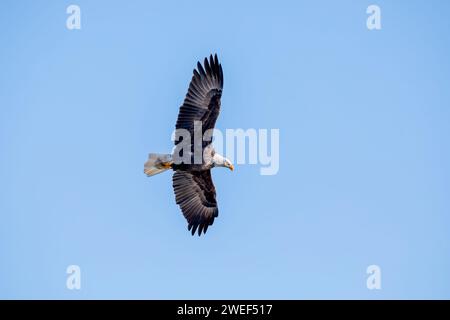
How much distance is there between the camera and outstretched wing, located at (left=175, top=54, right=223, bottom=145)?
48.6 ft

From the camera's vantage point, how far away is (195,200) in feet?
53.7

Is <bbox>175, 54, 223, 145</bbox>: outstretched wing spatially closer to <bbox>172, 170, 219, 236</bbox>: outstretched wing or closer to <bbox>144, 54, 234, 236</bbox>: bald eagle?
<bbox>144, 54, 234, 236</bbox>: bald eagle

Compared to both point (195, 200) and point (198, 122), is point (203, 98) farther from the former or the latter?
point (195, 200)

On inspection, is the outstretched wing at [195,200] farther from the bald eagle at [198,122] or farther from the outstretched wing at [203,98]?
the outstretched wing at [203,98]

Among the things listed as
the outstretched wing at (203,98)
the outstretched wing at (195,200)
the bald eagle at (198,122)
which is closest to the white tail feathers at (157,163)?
the bald eagle at (198,122)

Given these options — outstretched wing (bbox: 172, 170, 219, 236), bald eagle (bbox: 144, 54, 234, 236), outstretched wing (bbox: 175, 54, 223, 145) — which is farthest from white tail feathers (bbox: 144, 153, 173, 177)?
outstretched wing (bbox: 172, 170, 219, 236)

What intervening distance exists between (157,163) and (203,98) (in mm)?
1627

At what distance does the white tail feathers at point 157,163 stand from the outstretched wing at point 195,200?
112 cm

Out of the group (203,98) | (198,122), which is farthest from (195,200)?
(203,98)
